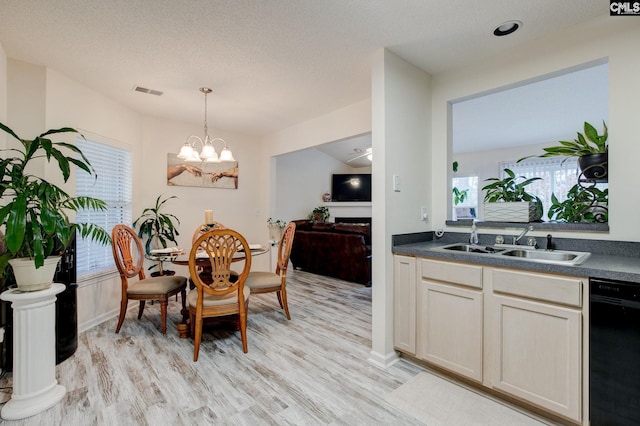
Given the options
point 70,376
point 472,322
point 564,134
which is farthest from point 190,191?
point 564,134

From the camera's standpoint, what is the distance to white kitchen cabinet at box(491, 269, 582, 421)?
1.53m

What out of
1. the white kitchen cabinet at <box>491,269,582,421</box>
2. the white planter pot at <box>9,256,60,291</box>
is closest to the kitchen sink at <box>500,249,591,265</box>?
the white kitchen cabinet at <box>491,269,582,421</box>

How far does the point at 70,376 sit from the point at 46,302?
0.69 meters

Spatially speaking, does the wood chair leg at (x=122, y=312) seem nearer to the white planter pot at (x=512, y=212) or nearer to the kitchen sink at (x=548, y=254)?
the kitchen sink at (x=548, y=254)

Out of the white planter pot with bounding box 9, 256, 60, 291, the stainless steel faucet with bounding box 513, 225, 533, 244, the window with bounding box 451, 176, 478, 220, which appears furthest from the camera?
the window with bounding box 451, 176, 478, 220

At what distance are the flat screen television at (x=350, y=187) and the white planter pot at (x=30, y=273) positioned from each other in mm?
6284

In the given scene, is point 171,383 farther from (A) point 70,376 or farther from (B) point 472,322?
(B) point 472,322

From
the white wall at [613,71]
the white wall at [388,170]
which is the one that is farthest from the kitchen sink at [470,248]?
the white wall at [613,71]

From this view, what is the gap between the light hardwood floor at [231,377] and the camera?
1708 millimetres

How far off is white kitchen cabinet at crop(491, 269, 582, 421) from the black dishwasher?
2.2 inches

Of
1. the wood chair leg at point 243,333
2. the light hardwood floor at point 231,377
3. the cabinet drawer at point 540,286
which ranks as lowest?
the light hardwood floor at point 231,377

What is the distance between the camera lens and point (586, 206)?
2.08 m

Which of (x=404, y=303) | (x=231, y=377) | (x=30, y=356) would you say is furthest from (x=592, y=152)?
(x=30, y=356)

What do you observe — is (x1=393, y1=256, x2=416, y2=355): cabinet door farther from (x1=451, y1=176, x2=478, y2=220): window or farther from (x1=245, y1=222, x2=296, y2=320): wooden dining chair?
(x1=451, y1=176, x2=478, y2=220): window
